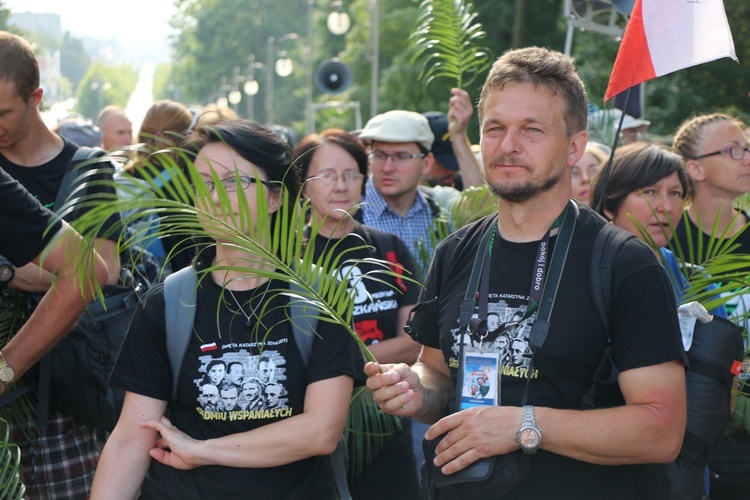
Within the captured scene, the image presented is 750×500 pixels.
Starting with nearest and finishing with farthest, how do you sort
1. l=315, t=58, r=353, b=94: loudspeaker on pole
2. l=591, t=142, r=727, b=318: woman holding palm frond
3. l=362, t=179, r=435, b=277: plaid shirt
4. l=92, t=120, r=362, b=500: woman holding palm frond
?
l=92, t=120, r=362, b=500: woman holding palm frond, l=591, t=142, r=727, b=318: woman holding palm frond, l=362, t=179, r=435, b=277: plaid shirt, l=315, t=58, r=353, b=94: loudspeaker on pole

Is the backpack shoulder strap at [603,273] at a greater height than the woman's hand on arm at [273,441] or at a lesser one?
greater

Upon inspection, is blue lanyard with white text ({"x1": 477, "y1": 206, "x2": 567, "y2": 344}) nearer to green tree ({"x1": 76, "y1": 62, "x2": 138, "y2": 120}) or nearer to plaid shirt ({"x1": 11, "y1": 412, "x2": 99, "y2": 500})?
plaid shirt ({"x1": 11, "y1": 412, "x2": 99, "y2": 500})

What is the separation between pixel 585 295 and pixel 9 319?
208 cm

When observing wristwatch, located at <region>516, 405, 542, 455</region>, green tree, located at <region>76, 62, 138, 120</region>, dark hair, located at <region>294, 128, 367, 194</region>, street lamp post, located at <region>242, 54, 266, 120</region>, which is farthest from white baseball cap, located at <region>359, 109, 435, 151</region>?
green tree, located at <region>76, 62, 138, 120</region>

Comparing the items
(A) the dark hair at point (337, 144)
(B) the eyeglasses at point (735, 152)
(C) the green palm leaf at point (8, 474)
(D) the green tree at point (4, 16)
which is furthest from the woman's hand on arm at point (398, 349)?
(D) the green tree at point (4, 16)

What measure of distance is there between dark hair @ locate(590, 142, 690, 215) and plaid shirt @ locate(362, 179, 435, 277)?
1308 mm

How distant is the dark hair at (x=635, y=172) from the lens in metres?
3.92

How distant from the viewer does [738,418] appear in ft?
12.1

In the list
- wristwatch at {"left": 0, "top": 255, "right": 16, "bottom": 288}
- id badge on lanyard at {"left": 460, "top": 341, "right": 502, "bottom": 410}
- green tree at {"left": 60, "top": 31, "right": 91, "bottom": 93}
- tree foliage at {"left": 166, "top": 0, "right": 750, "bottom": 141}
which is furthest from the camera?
tree foliage at {"left": 166, "top": 0, "right": 750, "bottom": 141}

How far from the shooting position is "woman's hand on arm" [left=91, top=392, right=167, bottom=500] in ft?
9.18

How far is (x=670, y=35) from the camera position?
332 cm

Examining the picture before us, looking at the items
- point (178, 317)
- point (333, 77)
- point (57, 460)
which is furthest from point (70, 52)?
point (178, 317)

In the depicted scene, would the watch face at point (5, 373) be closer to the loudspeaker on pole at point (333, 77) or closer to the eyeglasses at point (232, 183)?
the eyeglasses at point (232, 183)

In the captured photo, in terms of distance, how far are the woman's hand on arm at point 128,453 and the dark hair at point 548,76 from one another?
1352 millimetres
